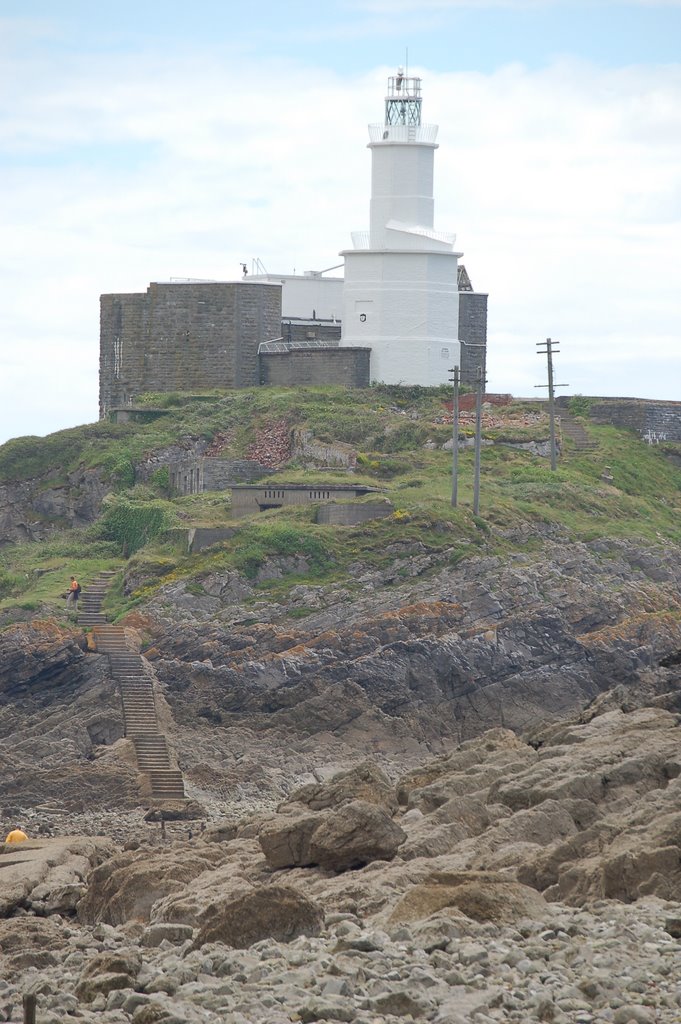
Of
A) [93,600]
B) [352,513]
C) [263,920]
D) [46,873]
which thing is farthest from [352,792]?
[352,513]

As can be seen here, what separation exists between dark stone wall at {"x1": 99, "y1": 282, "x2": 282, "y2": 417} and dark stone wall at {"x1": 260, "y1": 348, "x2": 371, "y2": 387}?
717 mm

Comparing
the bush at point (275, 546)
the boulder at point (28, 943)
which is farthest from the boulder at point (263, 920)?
the bush at point (275, 546)

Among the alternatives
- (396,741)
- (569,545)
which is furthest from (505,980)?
(569,545)

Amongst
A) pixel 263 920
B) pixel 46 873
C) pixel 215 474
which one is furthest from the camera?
pixel 215 474

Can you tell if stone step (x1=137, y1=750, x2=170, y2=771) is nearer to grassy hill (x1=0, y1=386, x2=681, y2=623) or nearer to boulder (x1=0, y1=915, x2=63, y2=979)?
grassy hill (x1=0, y1=386, x2=681, y2=623)

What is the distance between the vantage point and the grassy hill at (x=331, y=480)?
165 ft

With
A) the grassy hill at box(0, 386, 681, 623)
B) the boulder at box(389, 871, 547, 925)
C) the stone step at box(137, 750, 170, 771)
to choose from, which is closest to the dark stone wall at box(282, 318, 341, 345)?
the grassy hill at box(0, 386, 681, 623)

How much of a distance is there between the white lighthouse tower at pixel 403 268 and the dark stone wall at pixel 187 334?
314 cm

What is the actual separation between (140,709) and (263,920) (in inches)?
962

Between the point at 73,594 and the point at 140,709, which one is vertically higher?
the point at 73,594

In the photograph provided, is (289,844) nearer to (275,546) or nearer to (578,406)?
(275,546)

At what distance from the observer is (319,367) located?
64562 mm

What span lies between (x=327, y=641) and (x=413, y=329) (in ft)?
62.2

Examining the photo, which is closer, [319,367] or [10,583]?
[10,583]
